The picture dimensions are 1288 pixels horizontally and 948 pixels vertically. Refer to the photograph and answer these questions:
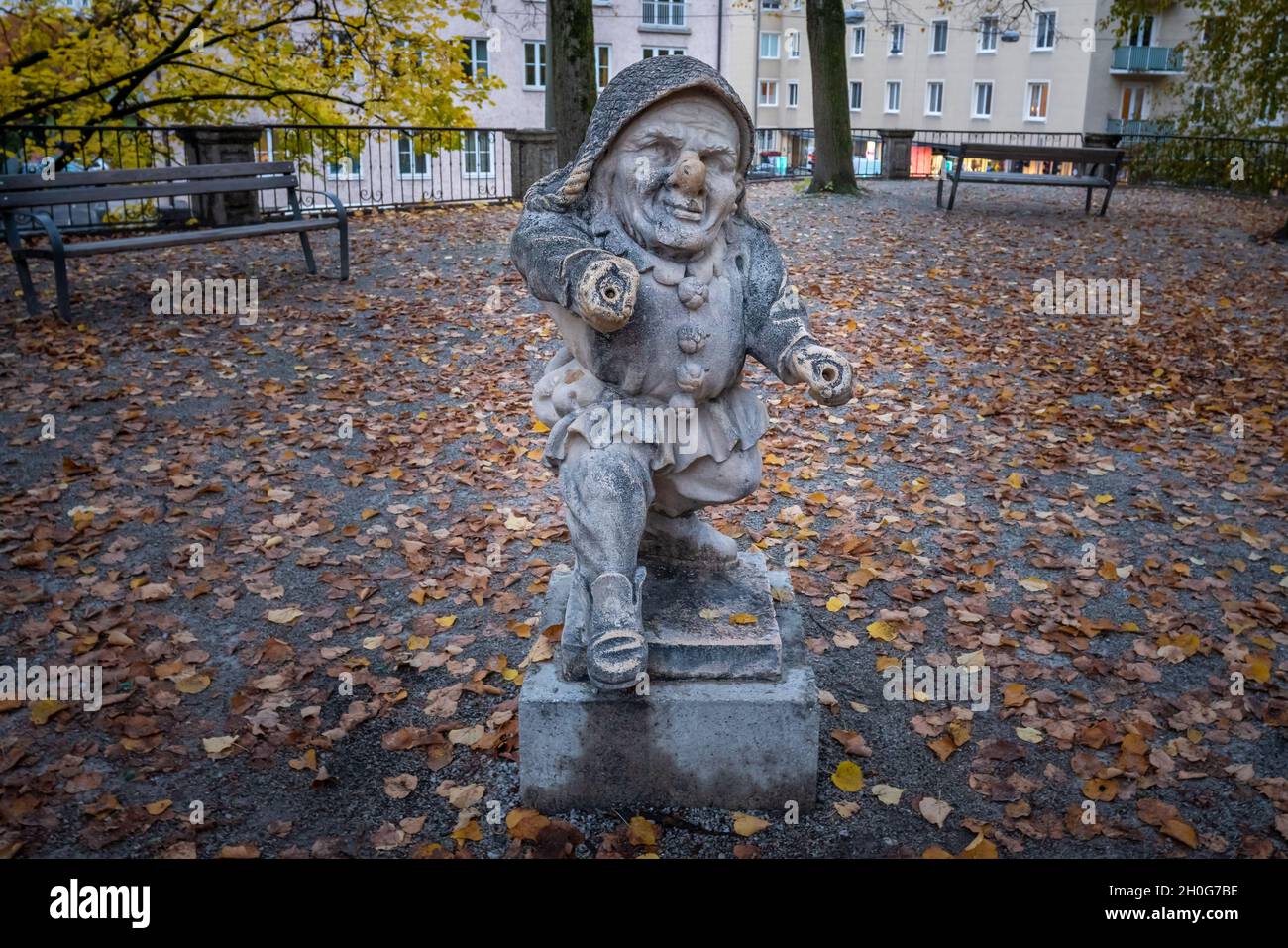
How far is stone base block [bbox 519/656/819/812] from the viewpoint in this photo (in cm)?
308

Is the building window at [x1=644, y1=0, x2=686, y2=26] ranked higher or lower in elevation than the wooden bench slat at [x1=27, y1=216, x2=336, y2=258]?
higher

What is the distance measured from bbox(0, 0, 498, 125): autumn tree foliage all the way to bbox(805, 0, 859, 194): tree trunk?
17.4 feet

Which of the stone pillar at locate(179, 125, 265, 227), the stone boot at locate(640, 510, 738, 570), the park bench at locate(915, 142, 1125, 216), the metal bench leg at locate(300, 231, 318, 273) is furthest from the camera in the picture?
the park bench at locate(915, 142, 1125, 216)

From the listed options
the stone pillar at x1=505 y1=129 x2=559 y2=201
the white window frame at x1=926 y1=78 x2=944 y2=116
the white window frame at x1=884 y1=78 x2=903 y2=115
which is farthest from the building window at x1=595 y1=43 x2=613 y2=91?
the stone pillar at x1=505 y1=129 x2=559 y2=201

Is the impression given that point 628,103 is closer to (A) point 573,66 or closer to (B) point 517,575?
(B) point 517,575

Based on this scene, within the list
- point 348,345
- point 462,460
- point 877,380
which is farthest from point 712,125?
point 348,345

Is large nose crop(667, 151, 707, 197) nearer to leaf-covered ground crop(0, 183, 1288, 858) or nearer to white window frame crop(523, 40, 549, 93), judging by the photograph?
leaf-covered ground crop(0, 183, 1288, 858)

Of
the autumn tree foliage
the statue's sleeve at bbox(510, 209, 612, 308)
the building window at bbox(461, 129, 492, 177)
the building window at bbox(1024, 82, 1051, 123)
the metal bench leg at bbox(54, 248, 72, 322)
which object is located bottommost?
the metal bench leg at bbox(54, 248, 72, 322)

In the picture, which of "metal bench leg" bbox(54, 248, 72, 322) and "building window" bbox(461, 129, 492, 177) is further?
"building window" bbox(461, 129, 492, 177)

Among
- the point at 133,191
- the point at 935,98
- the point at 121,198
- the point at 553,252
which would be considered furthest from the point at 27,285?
the point at 935,98

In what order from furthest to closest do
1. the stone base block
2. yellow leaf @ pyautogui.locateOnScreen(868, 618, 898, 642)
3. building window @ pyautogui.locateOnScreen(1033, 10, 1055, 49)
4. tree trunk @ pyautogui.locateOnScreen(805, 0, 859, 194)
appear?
building window @ pyautogui.locateOnScreen(1033, 10, 1055, 49)
tree trunk @ pyautogui.locateOnScreen(805, 0, 859, 194)
yellow leaf @ pyautogui.locateOnScreen(868, 618, 898, 642)
the stone base block

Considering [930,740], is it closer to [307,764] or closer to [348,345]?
[307,764]

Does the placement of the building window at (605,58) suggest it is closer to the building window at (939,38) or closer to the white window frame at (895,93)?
the building window at (939,38)

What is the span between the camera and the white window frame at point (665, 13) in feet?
114
